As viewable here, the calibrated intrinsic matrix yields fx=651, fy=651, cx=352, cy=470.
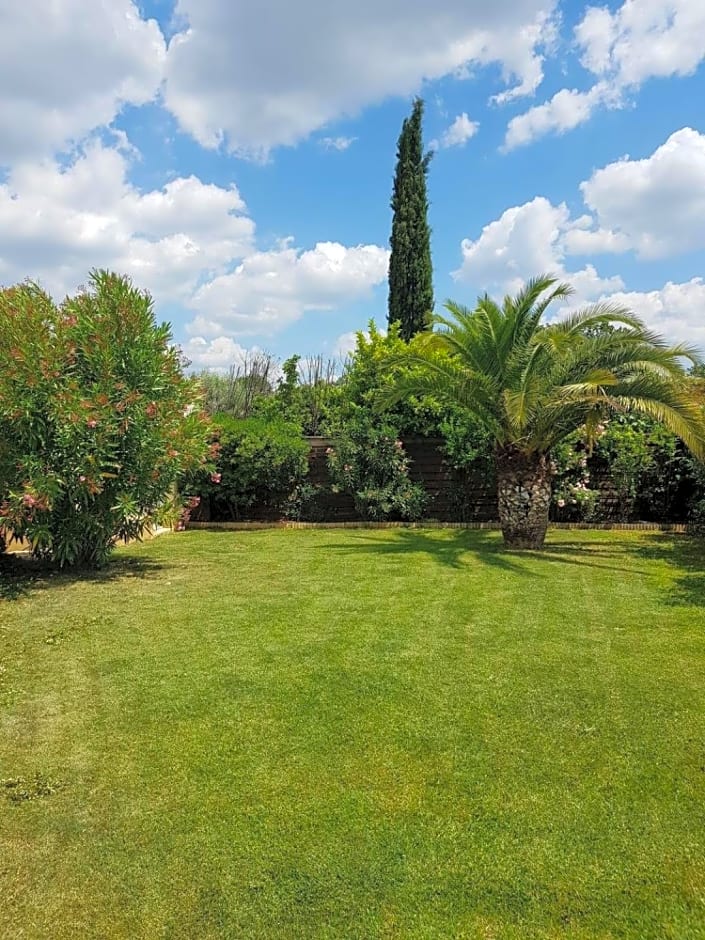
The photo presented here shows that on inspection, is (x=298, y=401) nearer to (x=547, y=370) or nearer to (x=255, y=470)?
(x=255, y=470)

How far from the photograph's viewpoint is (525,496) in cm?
998

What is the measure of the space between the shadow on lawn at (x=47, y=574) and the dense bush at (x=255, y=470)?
13.9 feet

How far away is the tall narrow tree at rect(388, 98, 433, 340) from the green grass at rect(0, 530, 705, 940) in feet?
55.3

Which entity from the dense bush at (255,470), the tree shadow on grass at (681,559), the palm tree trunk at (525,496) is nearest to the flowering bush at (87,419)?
the palm tree trunk at (525,496)

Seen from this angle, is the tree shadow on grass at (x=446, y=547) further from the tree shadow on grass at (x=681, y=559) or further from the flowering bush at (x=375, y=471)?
the tree shadow on grass at (x=681, y=559)

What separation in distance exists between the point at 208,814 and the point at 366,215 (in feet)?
53.8

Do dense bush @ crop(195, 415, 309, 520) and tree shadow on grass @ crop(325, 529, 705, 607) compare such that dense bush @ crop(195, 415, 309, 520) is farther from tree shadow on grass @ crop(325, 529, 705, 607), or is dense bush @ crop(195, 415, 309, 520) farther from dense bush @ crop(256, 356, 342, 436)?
tree shadow on grass @ crop(325, 529, 705, 607)

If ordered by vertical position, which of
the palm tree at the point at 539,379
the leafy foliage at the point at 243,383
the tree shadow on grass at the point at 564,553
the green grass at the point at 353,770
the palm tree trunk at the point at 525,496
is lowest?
the green grass at the point at 353,770

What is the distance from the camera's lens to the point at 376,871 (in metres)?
2.56

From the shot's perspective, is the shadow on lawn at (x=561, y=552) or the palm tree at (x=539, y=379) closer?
the shadow on lawn at (x=561, y=552)

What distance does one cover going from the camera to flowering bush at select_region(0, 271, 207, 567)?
705 cm

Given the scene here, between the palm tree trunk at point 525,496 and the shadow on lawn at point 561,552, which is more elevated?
the palm tree trunk at point 525,496

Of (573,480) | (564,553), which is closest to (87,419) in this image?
(564,553)

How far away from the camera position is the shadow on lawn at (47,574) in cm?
736
